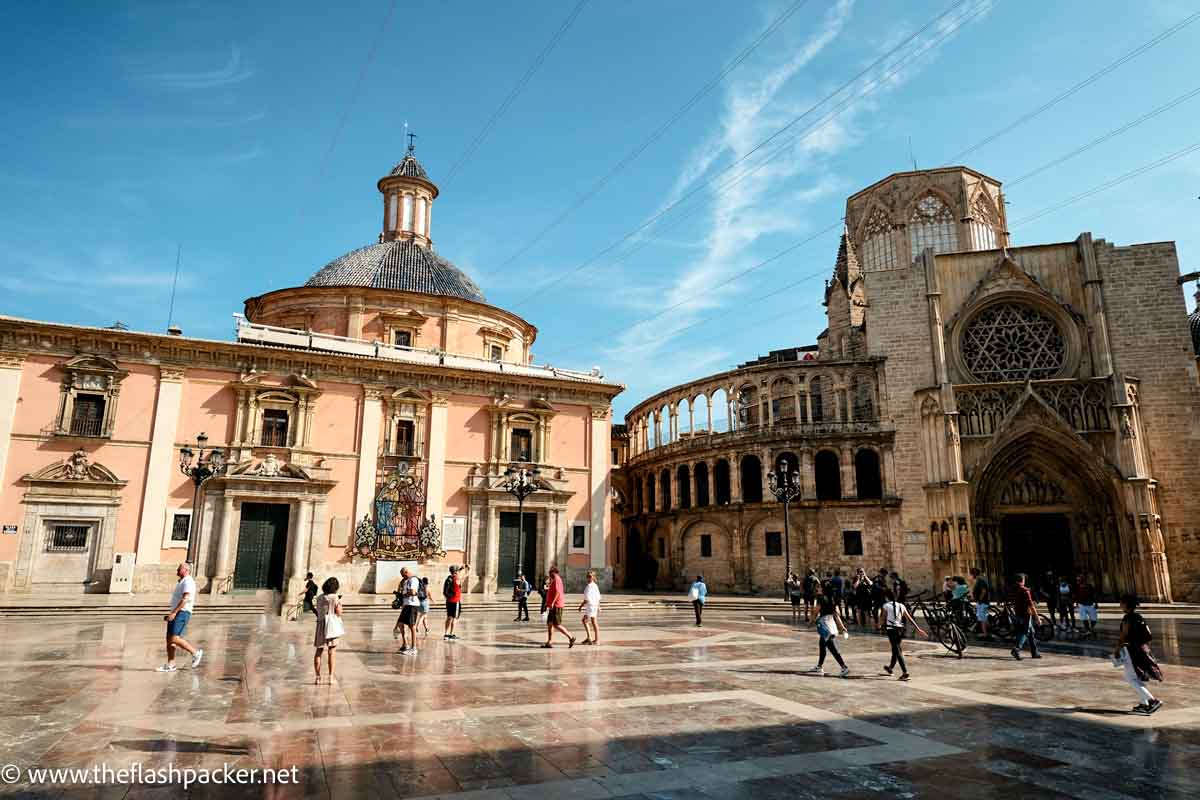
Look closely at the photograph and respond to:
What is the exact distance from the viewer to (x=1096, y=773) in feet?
18.8

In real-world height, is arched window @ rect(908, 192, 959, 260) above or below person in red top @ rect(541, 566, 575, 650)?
above

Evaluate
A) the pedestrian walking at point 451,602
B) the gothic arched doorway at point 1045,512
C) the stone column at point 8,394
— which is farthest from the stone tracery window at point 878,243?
the stone column at point 8,394

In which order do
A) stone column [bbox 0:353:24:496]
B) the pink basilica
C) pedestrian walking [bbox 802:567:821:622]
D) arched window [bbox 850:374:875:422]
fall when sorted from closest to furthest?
pedestrian walking [bbox 802:567:821:622] → stone column [bbox 0:353:24:496] → the pink basilica → arched window [bbox 850:374:875:422]

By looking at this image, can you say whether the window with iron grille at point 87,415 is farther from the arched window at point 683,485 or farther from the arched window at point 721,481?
the arched window at point 721,481

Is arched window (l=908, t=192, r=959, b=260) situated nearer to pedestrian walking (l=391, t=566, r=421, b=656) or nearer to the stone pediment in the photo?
pedestrian walking (l=391, t=566, r=421, b=656)

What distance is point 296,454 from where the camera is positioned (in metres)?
25.1

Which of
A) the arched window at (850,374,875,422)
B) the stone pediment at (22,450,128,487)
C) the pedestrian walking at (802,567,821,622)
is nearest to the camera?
the pedestrian walking at (802,567,821,622)

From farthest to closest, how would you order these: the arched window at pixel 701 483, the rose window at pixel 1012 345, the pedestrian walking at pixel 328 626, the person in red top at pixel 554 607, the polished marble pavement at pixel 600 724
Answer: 1. the arched window at pixel 701 483
2. the rose window at pixel 1012 345
3. the person in red top at pixel 554 607
4. the pedestrian walking at pixel 328 626
5. the polished marble pavement at pixel 600 724

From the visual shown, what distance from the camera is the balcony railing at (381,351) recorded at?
26781 mm

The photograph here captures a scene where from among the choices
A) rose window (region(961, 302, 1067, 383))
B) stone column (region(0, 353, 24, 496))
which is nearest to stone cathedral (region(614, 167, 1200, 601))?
rose window (region(961, 302, 1067, 383))

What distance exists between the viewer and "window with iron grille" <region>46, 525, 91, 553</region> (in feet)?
72.6

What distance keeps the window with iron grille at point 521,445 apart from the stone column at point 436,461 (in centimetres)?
284

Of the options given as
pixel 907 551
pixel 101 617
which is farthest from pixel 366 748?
pixel 907 551

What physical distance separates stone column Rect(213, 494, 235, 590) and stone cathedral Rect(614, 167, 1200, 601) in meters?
20.1
